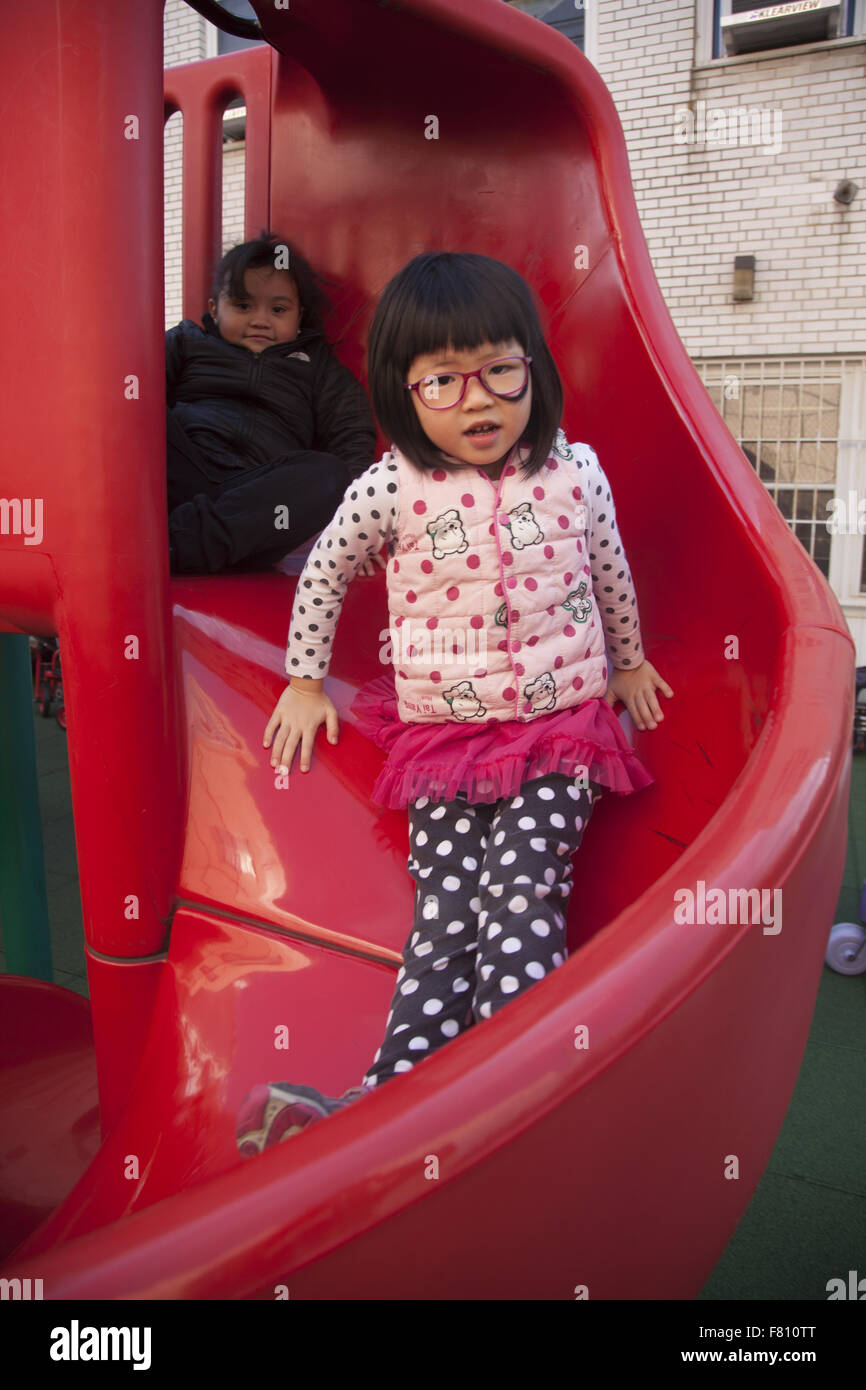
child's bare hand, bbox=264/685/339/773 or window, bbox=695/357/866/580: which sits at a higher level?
window, bbox=695/357/866/580

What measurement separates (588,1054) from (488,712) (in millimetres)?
532

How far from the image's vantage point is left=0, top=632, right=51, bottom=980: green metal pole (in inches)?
69.1

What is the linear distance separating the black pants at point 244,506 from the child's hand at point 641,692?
0.58 metres

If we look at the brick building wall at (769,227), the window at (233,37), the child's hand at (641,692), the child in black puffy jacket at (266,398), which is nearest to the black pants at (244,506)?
the child in black puffy jacket at (266,398)

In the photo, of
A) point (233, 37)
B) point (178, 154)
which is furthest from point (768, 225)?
point (178, 154)

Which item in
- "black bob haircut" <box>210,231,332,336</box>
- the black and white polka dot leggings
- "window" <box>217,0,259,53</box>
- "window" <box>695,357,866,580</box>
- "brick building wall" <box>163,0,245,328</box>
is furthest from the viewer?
"brick building wall" <box>163,0,245,328</box>

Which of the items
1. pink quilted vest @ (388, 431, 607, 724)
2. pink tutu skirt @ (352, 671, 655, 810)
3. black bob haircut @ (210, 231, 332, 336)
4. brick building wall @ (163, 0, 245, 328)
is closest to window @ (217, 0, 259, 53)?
brick building wall @ (163, 0, 245, 328)

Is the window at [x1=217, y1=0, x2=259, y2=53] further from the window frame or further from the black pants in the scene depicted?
the black pants

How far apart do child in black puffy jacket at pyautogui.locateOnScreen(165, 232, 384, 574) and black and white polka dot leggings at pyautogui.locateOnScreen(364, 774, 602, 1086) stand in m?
0.69

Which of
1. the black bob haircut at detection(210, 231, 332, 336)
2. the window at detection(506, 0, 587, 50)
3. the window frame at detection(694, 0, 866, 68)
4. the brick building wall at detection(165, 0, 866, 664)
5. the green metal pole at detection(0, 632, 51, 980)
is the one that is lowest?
the green metal pole at detection(0, 632, 51, 980)

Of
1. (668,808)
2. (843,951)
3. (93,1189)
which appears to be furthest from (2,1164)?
(843,951)

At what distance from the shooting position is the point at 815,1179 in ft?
4.76

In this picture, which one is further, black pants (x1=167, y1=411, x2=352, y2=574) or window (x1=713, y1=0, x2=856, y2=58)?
window (x1=713, y1=0, x2=856, y2=58)

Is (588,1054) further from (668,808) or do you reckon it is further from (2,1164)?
(2,1164)
